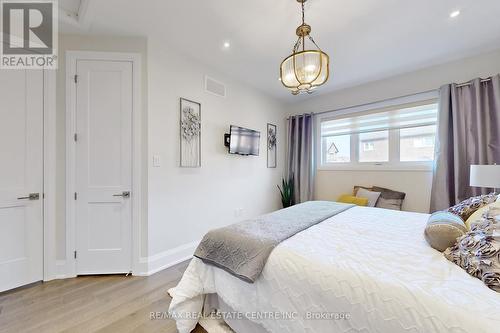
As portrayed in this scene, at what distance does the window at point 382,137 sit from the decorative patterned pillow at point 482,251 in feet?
7.31

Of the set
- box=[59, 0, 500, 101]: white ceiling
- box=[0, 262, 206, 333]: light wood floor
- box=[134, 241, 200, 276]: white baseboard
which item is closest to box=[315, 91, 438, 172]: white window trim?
box=[59, 0, 500, 101]: white ceiling

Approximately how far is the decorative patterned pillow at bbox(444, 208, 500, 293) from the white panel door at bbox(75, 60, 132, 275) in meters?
2.65

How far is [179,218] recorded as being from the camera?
257cm

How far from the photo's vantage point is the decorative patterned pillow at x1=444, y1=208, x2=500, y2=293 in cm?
86

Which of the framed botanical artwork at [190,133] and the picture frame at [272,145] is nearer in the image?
the framed botanical artwork at [190,133]

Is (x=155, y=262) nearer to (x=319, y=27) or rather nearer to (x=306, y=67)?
(x=306, y=67)

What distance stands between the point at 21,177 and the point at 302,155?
3.76 m

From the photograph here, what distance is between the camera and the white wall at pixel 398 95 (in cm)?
257

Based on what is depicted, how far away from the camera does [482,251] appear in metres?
0.92

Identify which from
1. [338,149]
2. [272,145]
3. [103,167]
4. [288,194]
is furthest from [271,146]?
[103,167]

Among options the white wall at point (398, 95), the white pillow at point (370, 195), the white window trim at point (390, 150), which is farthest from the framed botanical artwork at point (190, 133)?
the white pillow at point (370, 195)

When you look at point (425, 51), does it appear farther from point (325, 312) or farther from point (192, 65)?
point (325, 312)

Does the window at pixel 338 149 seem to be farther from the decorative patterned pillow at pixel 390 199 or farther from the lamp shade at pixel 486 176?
the lamp shade at pixel 486 176

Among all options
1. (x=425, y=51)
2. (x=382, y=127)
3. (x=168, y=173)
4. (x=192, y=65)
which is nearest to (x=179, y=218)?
(x=168, y=173)
